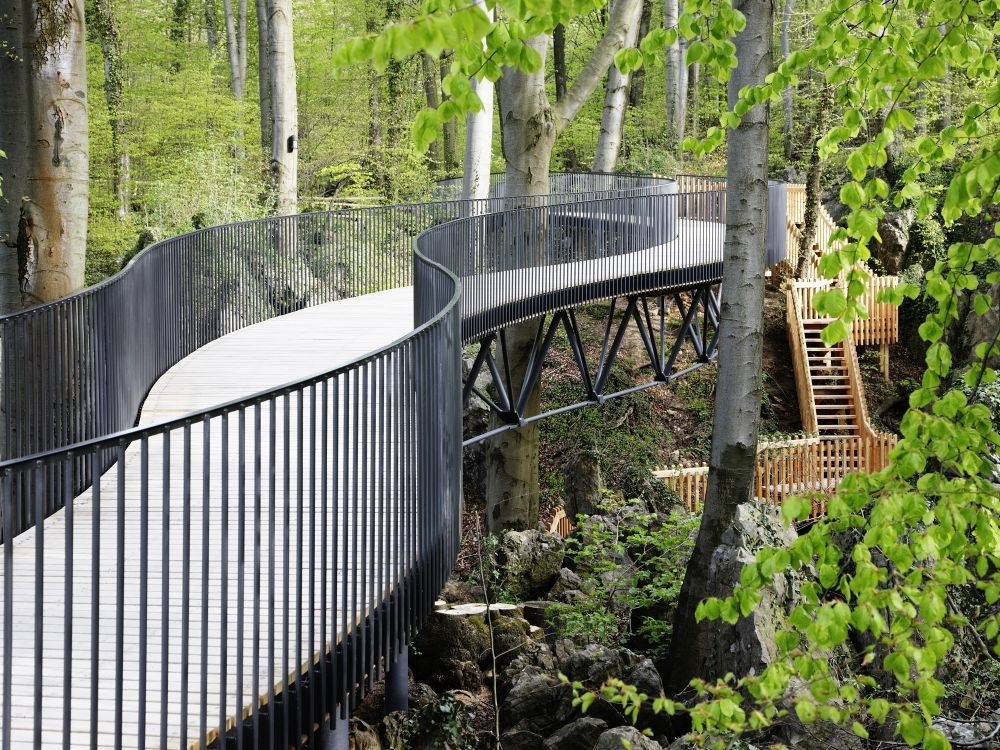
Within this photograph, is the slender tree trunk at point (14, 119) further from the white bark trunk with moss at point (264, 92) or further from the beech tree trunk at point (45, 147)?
the white bark trunk with moss at point (264, 92)

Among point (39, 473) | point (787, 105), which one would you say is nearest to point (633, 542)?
point (39, 473)

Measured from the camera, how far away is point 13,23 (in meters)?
10.5

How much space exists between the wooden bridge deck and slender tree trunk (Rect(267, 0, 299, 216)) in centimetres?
1333

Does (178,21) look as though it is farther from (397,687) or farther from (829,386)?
(397,687)

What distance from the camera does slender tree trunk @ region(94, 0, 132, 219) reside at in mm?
27328

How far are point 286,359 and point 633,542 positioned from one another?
468 cm

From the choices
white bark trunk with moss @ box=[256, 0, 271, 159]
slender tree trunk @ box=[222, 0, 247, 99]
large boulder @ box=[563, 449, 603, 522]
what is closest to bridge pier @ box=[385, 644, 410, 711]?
large boulder @ box=[563, 449, 603, 522]

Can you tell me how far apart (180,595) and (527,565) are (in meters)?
Result: 8.11

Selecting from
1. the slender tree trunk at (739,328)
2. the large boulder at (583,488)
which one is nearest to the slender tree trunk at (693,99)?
the large boulder at (583,488)

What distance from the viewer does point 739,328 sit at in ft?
36.1

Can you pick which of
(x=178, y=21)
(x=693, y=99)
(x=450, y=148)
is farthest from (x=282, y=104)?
(x=693, y=99)

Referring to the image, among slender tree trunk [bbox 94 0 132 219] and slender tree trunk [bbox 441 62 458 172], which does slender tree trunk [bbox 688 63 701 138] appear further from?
slender tree trunk [bbox 94 0 132 219]

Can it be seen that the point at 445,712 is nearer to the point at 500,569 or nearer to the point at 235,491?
the point at 235,491

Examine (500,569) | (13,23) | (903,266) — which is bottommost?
(500,569)
